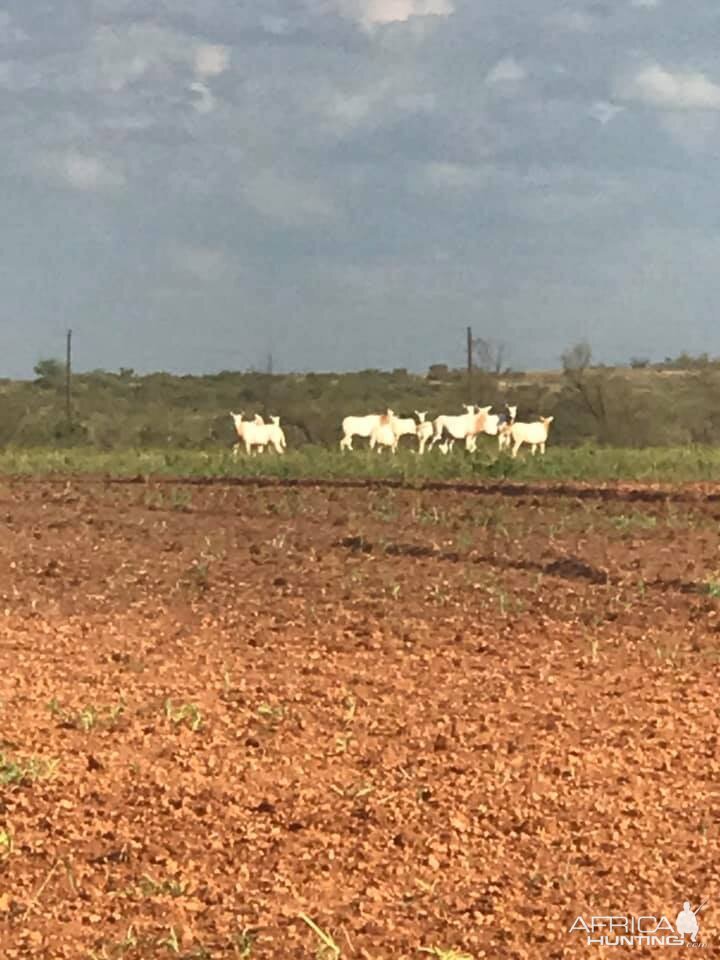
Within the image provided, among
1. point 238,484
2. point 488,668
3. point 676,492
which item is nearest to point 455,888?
point 488,668

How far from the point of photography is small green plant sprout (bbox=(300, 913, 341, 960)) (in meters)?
4.25

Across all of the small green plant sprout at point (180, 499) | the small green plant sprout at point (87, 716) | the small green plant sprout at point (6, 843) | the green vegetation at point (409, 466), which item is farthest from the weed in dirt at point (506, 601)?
the green vegetation at point (409, 466)

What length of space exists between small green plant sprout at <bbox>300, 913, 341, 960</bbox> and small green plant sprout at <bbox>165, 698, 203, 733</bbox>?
257 cm

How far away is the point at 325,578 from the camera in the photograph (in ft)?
38.6

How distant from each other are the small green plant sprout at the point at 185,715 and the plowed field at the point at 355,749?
0.02m

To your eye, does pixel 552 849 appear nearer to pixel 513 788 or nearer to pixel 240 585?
pixel 513 788

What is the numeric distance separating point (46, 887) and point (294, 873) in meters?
0.79

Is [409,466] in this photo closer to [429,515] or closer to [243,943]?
[429,515]

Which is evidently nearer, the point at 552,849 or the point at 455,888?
the point at 455,888

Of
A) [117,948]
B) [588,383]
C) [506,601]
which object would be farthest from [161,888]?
[588,383]

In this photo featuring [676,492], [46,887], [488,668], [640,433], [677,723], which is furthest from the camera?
[640,433]

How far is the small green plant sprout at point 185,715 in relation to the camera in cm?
698

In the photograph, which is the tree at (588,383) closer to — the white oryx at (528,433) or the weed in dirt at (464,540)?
the white oryx at (528,433)

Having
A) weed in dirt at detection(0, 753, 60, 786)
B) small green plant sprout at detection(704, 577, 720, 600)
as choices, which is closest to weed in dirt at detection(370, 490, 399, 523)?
small green plant sprout at detection(704, 577, 720, 600)
